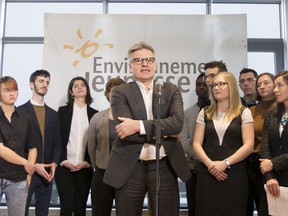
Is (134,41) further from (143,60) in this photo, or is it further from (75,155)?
(143,60)

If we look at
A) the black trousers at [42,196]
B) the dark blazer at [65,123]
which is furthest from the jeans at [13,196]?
the dark blazer at [65,123]

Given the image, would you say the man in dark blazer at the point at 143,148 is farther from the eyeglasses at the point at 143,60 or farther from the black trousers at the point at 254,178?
the black trousers at the point at 254,178

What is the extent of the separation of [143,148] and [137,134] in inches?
4.3

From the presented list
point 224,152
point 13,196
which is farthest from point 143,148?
point 13,196

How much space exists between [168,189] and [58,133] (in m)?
1.70

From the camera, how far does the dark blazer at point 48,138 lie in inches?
129

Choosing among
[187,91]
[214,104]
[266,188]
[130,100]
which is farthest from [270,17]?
[130,100]

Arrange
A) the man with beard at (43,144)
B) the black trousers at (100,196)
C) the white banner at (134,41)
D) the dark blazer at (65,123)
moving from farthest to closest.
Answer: the white banner at (134,41), the dark blazer at (65,123), the man with beard at (43,144), the black trousers at (100,196)

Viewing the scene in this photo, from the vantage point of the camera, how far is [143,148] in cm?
212

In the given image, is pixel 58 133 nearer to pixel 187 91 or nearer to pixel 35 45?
pixel 187 91

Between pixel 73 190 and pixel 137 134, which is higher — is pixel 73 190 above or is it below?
below

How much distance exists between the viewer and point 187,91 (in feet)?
14.9

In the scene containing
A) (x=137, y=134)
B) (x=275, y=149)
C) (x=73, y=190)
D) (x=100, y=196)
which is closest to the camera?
(x=137, y=134)

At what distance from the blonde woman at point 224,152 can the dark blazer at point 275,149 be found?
110 mm
